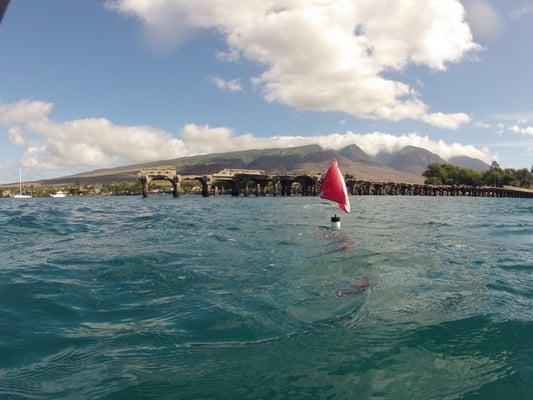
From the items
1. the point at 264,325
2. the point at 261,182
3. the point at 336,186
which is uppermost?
the point at 261,182

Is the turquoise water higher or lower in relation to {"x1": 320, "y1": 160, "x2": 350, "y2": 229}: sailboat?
lower

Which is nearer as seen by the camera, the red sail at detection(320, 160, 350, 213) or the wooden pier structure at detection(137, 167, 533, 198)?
the red sail at detection(320, 160, 350, 213)

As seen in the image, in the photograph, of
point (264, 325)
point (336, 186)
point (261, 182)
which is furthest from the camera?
point (261, 182)

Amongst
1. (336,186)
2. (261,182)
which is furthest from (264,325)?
(261,182)

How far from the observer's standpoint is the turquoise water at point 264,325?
4.66 meters

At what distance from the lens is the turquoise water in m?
4.66

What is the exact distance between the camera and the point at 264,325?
6.67m

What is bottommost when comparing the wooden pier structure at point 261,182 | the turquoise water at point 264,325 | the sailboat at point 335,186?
the turquoise water at point 264,325

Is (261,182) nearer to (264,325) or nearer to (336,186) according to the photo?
(336,186)

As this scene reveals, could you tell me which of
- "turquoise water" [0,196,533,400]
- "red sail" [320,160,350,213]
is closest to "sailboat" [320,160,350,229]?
"red sail" [320,160,350,213]

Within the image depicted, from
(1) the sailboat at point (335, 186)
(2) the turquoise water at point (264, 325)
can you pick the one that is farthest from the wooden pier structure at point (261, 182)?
(2) the turquoise water at point (264, 325)

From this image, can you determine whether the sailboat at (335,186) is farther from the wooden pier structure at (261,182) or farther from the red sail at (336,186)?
the wooden pier structure at (261,182)

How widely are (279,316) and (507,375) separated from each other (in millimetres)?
3540

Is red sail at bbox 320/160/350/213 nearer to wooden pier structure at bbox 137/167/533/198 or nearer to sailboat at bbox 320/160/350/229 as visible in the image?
sailboat at bbox 320/160/350/229
